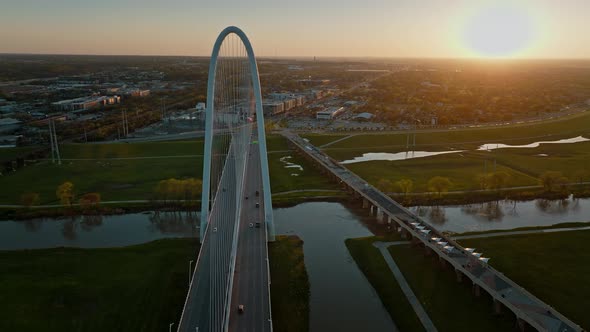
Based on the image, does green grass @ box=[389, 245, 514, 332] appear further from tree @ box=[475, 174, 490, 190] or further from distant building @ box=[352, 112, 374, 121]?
distant building @ box=[352, 112, 374, 121]

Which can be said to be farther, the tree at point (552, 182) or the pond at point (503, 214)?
the tree at point (552, 182)

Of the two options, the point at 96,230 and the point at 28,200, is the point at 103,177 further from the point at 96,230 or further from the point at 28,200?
the point at 96,230

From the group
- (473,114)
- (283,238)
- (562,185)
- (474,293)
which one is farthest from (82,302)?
(473,114)

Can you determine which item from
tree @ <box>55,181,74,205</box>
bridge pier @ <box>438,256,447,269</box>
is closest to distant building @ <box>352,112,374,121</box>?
tree @ <box>55,181,74,205</box>

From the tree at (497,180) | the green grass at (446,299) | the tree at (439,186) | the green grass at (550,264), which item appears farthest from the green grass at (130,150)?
the green grass at (550,264)

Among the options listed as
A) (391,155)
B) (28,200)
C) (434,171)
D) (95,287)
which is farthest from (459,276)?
(391,155)

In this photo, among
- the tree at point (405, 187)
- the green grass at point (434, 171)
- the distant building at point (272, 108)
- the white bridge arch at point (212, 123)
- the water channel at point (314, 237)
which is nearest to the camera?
the water channel at point (314, 237)

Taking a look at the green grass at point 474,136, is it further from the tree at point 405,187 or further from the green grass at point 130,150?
the tree at point 405,187
